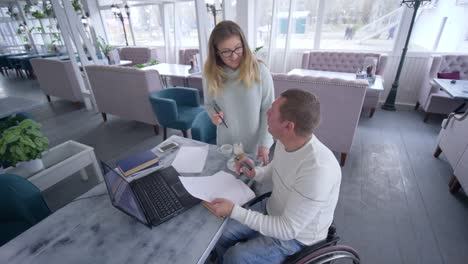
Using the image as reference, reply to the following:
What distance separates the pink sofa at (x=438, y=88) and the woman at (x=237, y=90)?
3.32m

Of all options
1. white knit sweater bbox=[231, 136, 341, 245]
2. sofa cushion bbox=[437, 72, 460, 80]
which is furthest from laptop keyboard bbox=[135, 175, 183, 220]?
sofa cushion bbox=[437, 72, 460, 80]

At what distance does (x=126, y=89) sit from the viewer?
3.08 metres

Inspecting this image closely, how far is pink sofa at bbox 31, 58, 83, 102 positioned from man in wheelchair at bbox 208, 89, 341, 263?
464 cm

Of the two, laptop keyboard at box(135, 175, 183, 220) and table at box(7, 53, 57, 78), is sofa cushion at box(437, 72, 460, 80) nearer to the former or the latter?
laptop keyboard at box(135, 175, 183, 220)

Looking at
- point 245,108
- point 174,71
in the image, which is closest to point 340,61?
point 174,71

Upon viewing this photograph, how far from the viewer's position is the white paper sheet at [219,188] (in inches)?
36.3

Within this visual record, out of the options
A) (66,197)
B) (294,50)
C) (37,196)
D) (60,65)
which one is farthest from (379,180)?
(60,65)

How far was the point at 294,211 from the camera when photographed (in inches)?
31.8

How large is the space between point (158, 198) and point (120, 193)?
0.50 ft

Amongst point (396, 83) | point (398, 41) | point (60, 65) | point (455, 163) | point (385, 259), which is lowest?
point (385, 259)

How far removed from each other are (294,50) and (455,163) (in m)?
3.50

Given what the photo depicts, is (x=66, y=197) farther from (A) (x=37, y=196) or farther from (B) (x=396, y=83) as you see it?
(B) (x=396, y=83)

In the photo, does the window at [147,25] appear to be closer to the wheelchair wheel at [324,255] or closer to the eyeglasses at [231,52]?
the eyeglasses at [231,52]

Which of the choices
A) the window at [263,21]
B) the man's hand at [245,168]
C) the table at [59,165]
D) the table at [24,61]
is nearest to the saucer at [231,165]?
the man's hand at [245,168]
